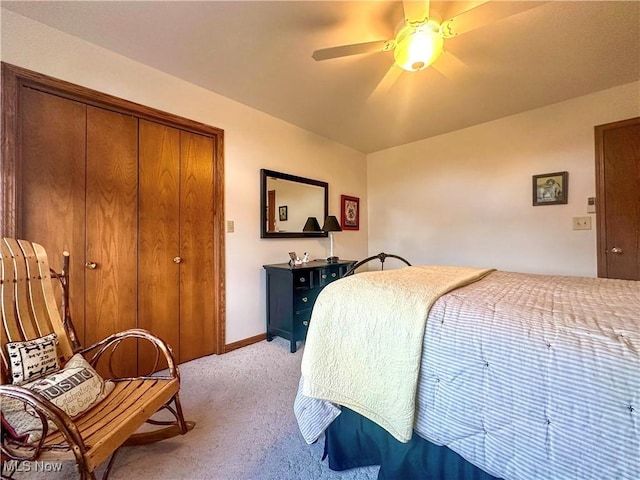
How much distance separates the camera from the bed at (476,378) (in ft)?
2.09

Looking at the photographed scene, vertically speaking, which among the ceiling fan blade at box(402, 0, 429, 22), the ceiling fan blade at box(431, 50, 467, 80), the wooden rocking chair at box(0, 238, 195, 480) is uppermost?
the ceiling fan blade at box(431, 50, 467, 80)

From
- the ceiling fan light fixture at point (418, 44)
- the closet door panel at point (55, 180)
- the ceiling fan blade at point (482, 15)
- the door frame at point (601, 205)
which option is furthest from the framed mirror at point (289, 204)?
the door frame at point (601, 205)

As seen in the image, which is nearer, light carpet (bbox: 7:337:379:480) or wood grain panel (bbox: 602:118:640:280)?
light carpet (bbox: 7:337:379:480)

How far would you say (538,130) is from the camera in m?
2.70

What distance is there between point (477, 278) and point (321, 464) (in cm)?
123

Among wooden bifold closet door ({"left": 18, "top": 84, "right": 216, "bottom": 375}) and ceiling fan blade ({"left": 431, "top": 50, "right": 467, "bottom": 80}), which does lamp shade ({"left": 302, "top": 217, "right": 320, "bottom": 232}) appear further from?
ceiling fan blade ({"left": 431, "top": 50, "right": 467, "bottom": 80})

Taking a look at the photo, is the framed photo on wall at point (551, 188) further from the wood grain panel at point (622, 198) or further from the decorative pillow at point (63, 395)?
the decorative pillow at point (63, 395)

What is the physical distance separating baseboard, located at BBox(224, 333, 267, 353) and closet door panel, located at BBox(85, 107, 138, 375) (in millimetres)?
716

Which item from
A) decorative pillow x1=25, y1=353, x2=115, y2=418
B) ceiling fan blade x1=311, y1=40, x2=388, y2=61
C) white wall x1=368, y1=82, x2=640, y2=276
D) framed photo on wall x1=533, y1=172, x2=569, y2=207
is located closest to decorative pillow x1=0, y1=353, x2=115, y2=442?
decorative pillow x1=25, y1=353, x2=115, y2=418

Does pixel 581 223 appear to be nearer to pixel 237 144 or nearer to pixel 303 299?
pixel 303 299

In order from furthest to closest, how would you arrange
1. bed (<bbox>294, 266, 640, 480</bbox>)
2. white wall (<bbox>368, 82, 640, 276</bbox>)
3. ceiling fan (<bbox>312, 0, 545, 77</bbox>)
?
white wall (<bbox>368, 82, 640, 276</bbox>) < ceiling fan (<bbox>312, 0, 545, 77</bbox>) < bed (<bbox>294, 266, 640, 480</bbox>)

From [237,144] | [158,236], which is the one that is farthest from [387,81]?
[158,236]

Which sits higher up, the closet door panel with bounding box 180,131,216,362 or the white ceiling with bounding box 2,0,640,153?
the white ceiling with bounding box 2,0,640,153

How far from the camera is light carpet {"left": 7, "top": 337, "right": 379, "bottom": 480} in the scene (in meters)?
1.17
